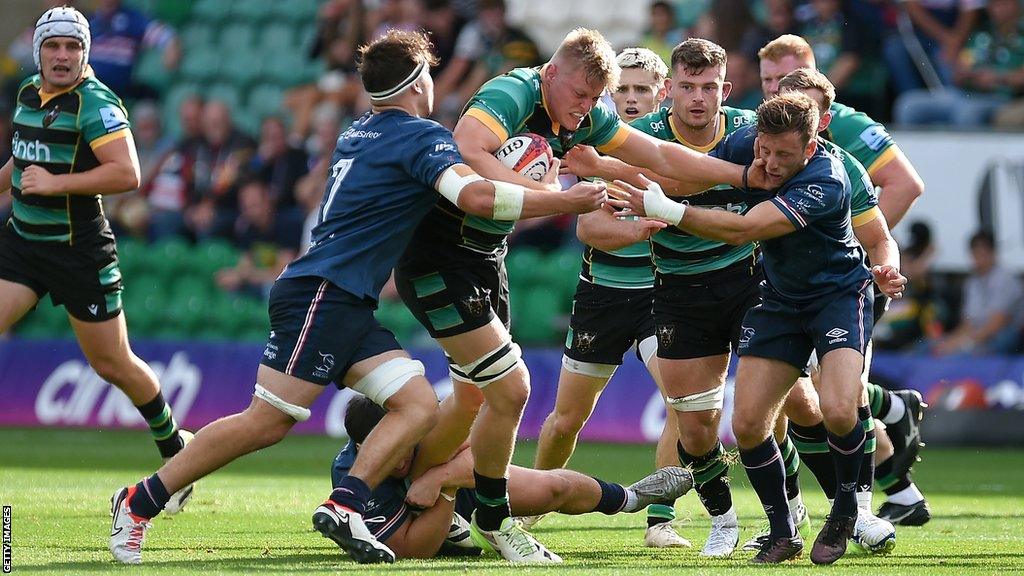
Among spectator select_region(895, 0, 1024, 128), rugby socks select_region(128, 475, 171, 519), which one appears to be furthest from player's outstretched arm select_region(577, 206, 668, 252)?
spectator select_region(895, 0, 1024, 128)

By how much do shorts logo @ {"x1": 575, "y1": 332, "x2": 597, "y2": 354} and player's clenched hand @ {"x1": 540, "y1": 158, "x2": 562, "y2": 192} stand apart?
173cm

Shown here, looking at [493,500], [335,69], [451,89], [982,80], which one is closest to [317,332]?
[493,500]

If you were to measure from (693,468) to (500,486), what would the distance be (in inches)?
46.2

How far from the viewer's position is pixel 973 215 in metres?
15.2

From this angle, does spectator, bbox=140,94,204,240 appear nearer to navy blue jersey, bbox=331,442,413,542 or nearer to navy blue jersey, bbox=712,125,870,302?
navy blue jersey, bbox=331,442,413,542

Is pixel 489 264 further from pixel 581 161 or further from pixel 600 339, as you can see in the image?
pixel 600 339

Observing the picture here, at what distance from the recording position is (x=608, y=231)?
776cm

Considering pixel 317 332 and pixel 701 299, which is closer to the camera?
pixel 317 332

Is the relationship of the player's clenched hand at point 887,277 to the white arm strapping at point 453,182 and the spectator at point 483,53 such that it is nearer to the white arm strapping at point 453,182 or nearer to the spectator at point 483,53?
the white arm strapping at point 453,182

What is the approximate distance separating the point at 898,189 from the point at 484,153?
284 cm

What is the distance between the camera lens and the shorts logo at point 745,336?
7223mm

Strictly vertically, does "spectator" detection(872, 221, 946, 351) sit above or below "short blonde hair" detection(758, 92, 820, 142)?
below

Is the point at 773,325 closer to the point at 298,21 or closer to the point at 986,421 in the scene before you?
the point at 986,421

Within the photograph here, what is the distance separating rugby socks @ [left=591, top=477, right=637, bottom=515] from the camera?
748 centimetres
